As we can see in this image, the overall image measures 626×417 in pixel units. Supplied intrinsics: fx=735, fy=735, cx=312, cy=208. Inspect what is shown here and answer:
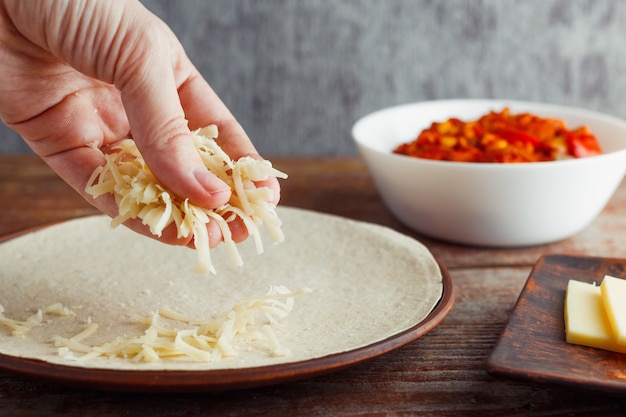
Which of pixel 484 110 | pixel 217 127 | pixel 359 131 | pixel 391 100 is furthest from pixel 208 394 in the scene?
pixel 391 100

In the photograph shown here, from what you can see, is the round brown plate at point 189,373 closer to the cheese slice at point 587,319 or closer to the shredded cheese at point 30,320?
the shredded cheese at point 30,320

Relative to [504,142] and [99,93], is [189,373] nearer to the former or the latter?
[99,93]

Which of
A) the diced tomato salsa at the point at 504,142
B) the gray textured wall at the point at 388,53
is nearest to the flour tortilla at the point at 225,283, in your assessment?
the diced tomato salsa at the point at 504,142

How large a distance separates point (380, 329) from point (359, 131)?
0.85 m

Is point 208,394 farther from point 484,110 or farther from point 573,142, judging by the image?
point 484,110

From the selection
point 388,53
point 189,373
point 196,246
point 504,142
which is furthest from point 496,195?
point 388,53

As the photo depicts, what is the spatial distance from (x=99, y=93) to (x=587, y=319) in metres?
0.88

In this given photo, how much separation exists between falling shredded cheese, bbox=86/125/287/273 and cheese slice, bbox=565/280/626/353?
41cm

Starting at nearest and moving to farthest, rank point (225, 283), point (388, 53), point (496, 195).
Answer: point (225, 283) < point (496, 195) < point (388, 53)

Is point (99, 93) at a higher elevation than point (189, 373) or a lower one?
higher

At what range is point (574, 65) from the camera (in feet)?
8.87

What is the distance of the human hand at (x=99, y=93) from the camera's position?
0.96 m

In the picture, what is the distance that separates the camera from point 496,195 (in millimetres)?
1470

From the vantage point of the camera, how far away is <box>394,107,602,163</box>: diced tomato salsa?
5.12 feet
